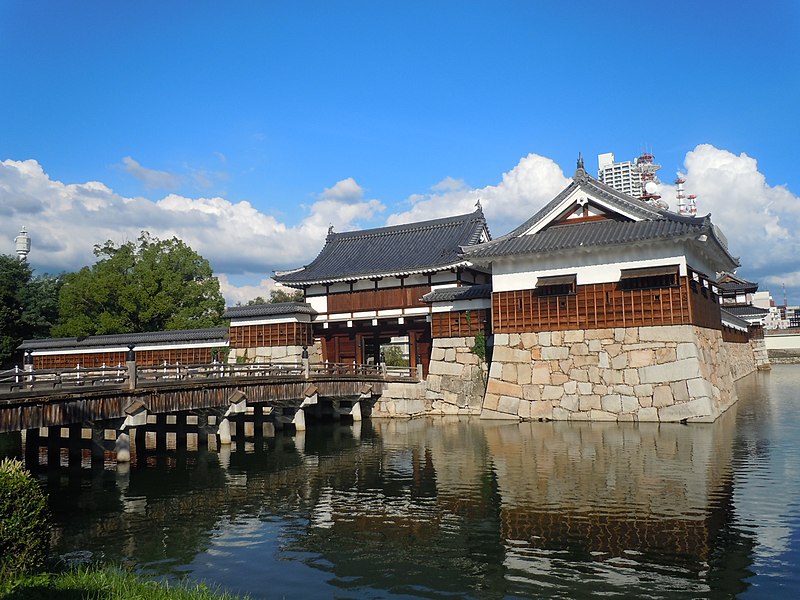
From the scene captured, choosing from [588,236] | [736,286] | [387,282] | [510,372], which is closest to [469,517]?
[510,372]

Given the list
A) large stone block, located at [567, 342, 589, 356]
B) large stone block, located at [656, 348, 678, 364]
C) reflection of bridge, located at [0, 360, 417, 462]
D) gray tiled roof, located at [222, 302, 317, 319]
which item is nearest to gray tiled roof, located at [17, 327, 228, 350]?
gray tiled roof, located at [222, 302, 317, 319]

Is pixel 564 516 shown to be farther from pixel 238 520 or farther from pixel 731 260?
pixel 731 260

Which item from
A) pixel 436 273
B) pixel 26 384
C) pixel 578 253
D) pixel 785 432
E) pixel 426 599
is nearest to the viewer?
pixel 426 599

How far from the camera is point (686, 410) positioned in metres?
23.9

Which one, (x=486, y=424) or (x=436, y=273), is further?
(x=436, y=273)

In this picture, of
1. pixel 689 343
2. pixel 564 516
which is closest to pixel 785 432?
pixel 689 343

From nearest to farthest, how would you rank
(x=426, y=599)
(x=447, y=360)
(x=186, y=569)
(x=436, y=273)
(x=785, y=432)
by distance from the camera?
1. (x=426, y=599)
2. (x=186, y=569)
3. (x=785, y=432)
4. (x=447, y=360)
5. (x=436, y=273)

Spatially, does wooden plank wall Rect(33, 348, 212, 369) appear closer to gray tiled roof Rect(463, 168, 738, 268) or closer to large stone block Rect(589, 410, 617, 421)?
gray tiled roof Rect(463, 168, 738, 268)

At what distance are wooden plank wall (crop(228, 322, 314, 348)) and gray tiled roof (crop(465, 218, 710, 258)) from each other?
12840 millimetres

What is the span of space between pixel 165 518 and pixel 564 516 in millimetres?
8350

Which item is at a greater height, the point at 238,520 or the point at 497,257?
the point at 497,257

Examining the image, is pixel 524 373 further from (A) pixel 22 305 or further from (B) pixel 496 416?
(A) pixel 22 305

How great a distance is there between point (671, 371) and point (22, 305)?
47675mm

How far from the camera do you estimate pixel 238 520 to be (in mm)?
13023
